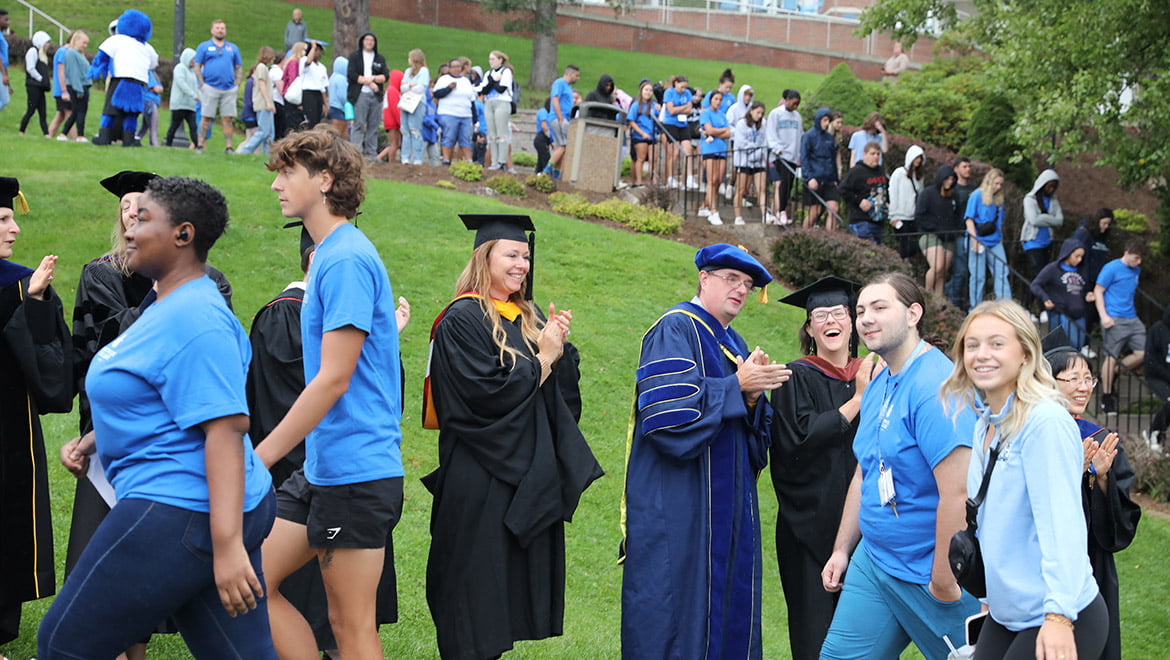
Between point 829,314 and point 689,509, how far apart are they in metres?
1.47

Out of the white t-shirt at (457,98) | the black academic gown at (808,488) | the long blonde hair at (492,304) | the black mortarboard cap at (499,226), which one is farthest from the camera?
the white t-shirt at (457,98)

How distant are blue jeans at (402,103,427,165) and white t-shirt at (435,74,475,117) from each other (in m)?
0.34

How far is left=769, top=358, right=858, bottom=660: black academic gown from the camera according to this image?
5.98 meters

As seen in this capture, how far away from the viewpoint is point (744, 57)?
147ft

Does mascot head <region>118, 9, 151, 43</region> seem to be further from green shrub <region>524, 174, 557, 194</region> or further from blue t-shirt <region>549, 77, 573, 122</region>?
blue t-shirt <region>549, 77, 573, 122</region>

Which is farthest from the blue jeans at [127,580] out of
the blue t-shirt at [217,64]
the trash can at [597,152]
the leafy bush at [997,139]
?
the leafy bush at [997,139]

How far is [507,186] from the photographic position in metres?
17.0

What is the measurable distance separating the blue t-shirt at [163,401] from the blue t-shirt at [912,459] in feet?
9.02

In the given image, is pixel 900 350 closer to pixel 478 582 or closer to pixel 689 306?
pixel 689 306

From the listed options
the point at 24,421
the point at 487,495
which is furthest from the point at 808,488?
the point at 24,421

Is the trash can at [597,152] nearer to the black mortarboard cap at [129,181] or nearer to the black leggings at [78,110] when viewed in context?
the black leggings at [78,110]

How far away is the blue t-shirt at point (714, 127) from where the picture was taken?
1739 centimetres

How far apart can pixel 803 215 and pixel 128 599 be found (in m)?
15.3

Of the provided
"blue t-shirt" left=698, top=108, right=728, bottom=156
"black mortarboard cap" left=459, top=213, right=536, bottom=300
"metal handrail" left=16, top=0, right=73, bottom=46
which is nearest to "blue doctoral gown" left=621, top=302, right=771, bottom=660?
"black mortarboard cap" left=459, top=213, right=536, bottom=300
